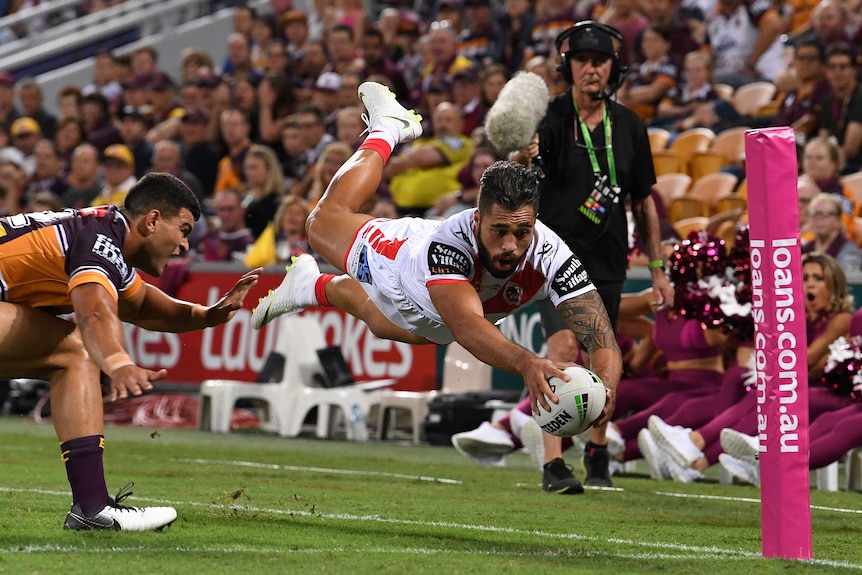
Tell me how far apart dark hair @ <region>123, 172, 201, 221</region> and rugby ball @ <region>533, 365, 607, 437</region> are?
187 cm

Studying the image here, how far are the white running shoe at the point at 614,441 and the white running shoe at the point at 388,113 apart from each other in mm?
2729

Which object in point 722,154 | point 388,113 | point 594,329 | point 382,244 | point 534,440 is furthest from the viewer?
point 722,154

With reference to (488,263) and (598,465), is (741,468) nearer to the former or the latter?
(598,465)

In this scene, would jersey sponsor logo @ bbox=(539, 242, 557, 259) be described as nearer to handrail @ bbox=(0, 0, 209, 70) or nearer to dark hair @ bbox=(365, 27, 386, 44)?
dark hair @ bbox=(365, 27, 386, 44)

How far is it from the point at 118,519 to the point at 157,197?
4.60ft

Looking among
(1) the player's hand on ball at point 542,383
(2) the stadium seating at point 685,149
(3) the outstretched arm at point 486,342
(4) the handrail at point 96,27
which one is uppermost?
(4) the handrail at point 96,27

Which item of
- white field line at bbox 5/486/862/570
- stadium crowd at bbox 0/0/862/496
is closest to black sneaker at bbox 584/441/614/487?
stadium crowd at bbox 0/0/862/496

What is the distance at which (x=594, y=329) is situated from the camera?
6.26m

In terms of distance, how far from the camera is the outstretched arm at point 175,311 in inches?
257

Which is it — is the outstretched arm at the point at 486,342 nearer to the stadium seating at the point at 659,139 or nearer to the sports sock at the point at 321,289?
the sports sock at the point at 321,289

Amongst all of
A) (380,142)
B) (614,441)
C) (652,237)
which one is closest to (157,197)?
(380,142)

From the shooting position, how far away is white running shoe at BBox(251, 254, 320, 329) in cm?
816

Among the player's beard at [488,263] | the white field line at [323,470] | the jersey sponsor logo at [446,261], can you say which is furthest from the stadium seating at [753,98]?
the jersey sponsor logo at [446,261]

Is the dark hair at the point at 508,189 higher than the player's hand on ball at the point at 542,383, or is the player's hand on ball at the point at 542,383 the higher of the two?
the dark hair at the point at 508,189
